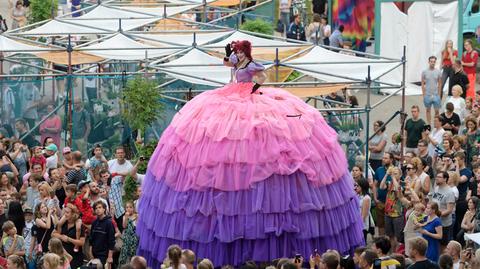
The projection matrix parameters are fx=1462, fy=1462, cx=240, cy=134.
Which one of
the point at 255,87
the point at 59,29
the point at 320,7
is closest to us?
the point at 255,87

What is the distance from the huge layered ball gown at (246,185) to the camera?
17234 millimetres

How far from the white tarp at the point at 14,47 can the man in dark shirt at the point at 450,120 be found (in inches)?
265

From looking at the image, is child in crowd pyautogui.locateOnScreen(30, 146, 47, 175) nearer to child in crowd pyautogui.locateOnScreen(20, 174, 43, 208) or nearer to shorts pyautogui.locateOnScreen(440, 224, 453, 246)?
child in crowd pyautogui.locateOnScreen(20, 174, 43, 208)

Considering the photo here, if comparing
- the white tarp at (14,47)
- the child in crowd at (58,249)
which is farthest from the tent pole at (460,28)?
the child in crowd at (58,249)

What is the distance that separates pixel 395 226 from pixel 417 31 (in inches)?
470

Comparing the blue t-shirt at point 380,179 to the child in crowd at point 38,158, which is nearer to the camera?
the blue t-shirt at point 380,179

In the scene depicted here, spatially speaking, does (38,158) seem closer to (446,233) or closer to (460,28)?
(446,233)

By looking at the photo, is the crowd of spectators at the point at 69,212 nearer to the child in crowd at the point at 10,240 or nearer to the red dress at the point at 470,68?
the child in crowd at the point at 10,240

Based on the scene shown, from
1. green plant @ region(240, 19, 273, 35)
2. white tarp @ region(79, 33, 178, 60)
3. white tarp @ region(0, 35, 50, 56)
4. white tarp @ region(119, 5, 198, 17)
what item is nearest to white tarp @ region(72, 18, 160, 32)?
white tarp @ region(119, 5, 198, 17)

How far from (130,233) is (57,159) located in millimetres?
4095

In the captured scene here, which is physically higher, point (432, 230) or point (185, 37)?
point (185, 37)

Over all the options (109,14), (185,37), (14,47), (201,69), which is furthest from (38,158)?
(109,14)

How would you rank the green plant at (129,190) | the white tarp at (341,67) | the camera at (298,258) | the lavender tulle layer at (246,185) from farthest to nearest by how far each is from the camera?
the white tarp at (341,67), the green plant at (129,190), the lavender tulle layer at (246,185), the camera at (298,258)

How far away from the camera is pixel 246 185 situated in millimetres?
17219
